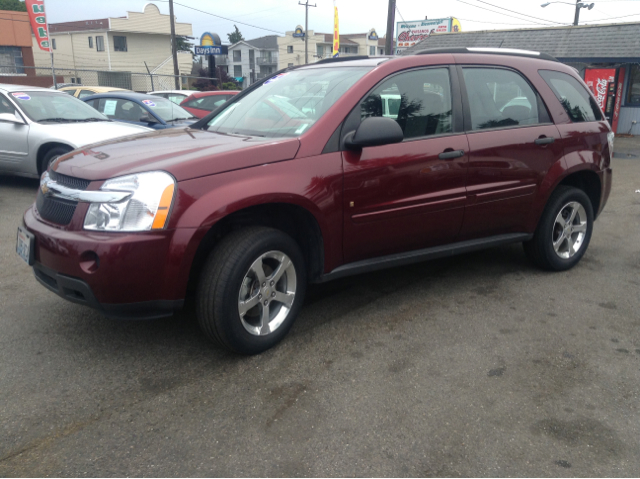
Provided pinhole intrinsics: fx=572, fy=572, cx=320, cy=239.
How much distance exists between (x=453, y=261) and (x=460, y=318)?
1395mm

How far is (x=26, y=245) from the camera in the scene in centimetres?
324

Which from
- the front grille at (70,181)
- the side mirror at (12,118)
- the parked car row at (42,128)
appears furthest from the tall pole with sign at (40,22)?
the front grille at (70,181)

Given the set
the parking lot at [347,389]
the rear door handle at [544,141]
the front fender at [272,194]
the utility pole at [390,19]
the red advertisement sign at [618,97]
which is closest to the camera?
the parking lot at [347,389]

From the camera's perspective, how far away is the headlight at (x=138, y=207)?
9.49 ft

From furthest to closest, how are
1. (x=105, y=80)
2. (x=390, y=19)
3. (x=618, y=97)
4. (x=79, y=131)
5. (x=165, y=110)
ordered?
(x=105, y=80), (x=390, y=19), (x=618, y=97), (x=165, y=110), (x=79, y=131)

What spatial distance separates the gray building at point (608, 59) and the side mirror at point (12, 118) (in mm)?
16176

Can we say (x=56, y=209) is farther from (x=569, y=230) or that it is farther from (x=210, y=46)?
(x=210, y=46)

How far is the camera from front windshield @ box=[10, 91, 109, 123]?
820cm

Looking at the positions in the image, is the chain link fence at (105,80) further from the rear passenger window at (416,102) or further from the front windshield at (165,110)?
the rear passenger window at (416,102)

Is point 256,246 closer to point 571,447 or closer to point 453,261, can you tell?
point 571,447

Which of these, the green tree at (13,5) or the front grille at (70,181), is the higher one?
the green tree at (13,5)

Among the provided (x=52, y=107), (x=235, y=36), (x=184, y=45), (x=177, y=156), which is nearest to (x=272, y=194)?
(x=177, y=156)

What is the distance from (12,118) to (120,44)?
4173cm

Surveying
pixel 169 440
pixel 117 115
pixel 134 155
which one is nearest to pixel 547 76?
pixel 134 155
